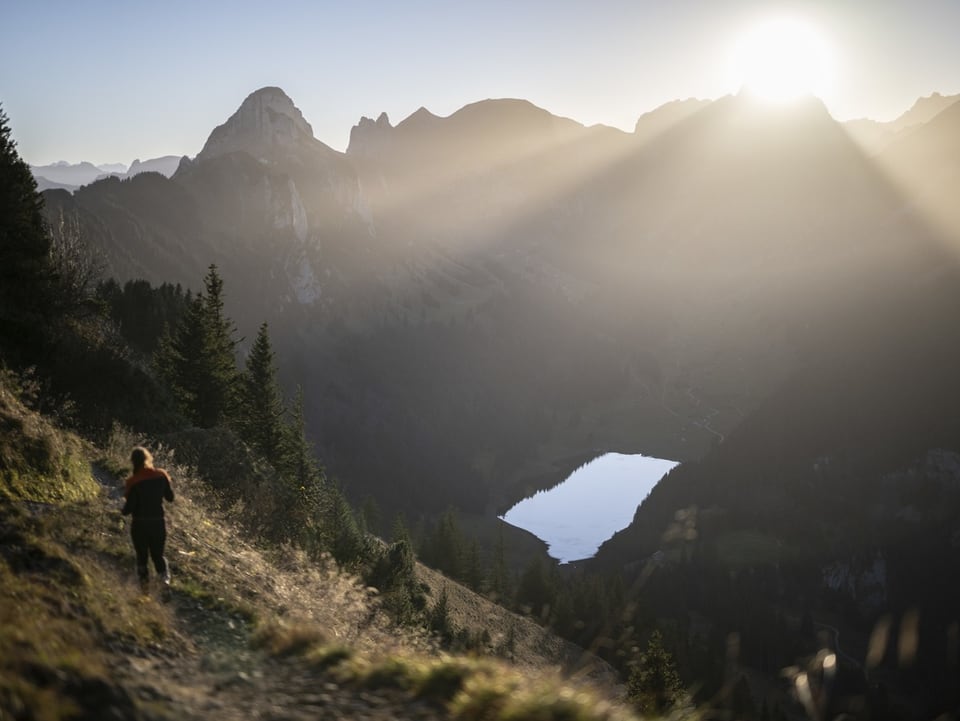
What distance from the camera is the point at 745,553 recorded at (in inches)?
7057

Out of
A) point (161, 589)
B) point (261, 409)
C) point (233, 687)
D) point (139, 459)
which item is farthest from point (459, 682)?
point (261, 409)

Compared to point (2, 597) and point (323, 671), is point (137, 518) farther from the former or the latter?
point (323, 671)

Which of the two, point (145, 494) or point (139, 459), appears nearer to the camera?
point (145, 494)

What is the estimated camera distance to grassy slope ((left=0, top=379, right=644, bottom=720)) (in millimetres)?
6441

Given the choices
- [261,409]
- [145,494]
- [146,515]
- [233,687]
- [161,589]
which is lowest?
[161,589]

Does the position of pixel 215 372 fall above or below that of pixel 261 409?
above

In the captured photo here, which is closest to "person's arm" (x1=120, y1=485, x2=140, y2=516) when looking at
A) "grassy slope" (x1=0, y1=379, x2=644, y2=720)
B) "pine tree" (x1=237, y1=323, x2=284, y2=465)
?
"grassy slope" (x1=0, y1=379, x2=644, y2=720)

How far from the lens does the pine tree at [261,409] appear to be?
4178 cm

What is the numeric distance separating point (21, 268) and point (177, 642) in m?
24.9

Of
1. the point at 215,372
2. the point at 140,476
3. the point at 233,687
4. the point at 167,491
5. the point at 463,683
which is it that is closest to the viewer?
the point at 463,683

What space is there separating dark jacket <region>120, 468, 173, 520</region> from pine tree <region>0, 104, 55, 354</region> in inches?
736

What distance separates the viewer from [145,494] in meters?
10.9

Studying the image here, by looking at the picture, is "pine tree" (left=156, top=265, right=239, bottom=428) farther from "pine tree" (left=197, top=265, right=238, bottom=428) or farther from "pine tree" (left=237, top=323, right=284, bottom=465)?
"pine tree" (left=237, top=323, right=284, bottom=465)

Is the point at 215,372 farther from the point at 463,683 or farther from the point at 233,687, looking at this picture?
the point at 463,683
